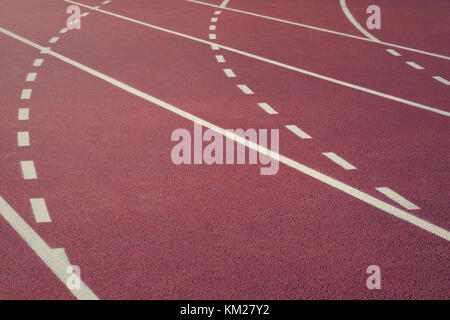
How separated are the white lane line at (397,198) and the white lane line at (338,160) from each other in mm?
590

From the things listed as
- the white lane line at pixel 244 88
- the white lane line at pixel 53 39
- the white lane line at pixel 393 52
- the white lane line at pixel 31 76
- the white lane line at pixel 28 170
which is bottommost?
the white lane line at pixel 393 52

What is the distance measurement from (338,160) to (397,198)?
1.04 metres

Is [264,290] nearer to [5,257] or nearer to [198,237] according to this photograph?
[198,237]

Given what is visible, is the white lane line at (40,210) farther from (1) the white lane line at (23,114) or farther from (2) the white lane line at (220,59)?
(2) the white lane line at (220,59)

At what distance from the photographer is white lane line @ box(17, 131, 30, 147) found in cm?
754

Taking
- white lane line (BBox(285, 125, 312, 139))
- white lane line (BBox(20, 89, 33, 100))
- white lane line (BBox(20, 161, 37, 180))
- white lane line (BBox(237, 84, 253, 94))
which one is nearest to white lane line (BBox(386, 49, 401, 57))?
white lane line (BBox(237, 84, 253, 94))

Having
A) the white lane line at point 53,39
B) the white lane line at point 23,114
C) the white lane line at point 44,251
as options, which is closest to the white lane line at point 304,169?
the white lane line at point 23,114

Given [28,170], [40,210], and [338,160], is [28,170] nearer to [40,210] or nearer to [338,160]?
[40,210]

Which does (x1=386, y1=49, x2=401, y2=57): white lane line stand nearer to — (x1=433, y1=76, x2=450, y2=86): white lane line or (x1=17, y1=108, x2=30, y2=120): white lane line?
(x1=433, y1=76, x2=450, y2=86): white lane line

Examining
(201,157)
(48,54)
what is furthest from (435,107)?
(48,54)

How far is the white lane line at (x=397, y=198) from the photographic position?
596 cm

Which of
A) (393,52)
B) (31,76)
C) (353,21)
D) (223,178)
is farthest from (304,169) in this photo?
(353,21)

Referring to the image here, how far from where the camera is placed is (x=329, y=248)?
5215mm
